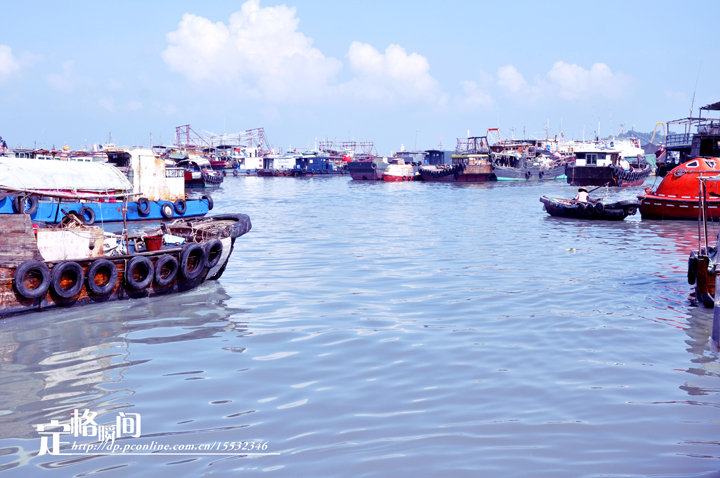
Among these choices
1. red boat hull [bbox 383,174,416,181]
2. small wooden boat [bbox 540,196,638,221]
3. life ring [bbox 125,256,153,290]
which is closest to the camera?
life ring [bbox 125,256,153,290]

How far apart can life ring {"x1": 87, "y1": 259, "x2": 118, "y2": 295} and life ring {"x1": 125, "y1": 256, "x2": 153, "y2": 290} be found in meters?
0.28

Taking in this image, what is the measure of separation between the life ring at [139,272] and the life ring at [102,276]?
28cm

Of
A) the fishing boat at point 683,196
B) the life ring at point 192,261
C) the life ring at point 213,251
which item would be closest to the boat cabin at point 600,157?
the fishing boat at point 683,196

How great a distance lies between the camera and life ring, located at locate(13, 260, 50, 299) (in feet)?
37.6

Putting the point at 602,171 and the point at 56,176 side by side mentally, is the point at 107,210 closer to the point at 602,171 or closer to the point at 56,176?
the point at 56,176

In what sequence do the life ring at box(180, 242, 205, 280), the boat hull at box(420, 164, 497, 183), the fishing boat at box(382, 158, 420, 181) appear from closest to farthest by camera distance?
1. the life ring at box(180, 242, 205, 280)
2. the boat hull at box(420, 164, 497, 183)
3. the fishing boat at box(382, 158, 420, 181)

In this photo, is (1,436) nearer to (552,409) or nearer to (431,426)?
(431,426)

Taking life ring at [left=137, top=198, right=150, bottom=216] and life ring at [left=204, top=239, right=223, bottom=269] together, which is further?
life ring at [left=137, top=198, right=150, bottom=216]

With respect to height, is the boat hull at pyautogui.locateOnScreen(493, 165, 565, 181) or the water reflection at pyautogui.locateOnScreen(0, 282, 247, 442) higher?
the boat hull at pyautogui.locateOnScreen(493, 165, 565, 181)

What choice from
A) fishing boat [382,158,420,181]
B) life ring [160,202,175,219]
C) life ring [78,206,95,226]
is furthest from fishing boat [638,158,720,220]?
fishing boat [382,158,420,181]

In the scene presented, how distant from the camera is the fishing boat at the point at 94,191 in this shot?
537 inches

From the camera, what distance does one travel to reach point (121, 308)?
12.6 meters

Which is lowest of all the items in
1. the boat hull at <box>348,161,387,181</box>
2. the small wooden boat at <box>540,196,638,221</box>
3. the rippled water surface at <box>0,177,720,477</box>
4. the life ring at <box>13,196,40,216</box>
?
the rippled water surface at <box>0,177,720,477</box>

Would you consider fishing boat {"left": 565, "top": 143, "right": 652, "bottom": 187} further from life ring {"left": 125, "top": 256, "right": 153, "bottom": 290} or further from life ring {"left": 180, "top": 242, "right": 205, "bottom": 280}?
life ring {"left": 125, "top": 256, "right": 153, "bottom": 290}
